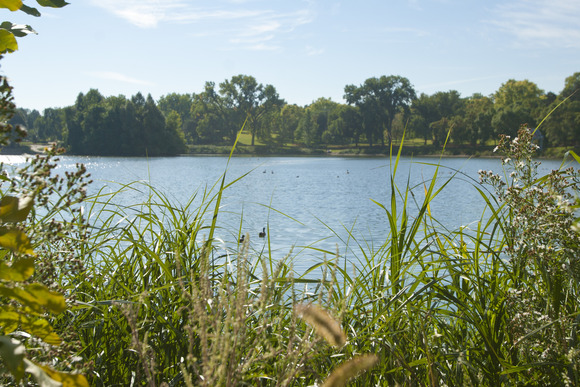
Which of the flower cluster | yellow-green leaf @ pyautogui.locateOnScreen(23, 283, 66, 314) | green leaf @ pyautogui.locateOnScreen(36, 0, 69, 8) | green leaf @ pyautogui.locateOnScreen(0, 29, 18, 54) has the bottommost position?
the flower cluster

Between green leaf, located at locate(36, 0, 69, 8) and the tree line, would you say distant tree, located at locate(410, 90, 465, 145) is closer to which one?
the tree line

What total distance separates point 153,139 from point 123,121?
553cm

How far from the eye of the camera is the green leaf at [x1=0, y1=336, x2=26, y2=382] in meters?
0.70

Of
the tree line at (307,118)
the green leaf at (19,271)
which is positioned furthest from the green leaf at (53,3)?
the tree line at (307,118)

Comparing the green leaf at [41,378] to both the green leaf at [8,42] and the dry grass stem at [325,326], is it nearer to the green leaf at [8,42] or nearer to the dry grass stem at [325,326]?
the dry grass stem at [325,326]

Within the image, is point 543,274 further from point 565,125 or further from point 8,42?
point 565,125

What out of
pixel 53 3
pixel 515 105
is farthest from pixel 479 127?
pixel 53 3

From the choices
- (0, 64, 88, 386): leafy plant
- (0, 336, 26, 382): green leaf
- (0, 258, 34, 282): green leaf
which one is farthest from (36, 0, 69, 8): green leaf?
(0, 336, 26, 382): green leaf

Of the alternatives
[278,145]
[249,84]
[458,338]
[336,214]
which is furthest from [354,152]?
[458,338]

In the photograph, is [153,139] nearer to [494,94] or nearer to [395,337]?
[494,94]

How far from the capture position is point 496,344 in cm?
250

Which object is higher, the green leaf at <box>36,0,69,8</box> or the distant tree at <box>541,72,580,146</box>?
the distant tree at <box>541,72,580,146</box>

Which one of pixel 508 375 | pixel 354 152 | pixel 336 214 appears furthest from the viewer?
pixel 354 152

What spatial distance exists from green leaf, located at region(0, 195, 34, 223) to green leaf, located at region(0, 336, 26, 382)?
0.76 ft
